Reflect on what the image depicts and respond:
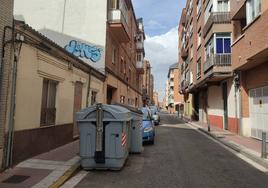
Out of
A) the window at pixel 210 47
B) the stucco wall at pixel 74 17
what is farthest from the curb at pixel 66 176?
the window at pixel 210 47

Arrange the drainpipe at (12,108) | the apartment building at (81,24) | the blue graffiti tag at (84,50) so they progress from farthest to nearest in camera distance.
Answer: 1. the apartment building at (81,24)
2. the blue graffiti tag at (84,50)
3. the drainpipe at (12,108)

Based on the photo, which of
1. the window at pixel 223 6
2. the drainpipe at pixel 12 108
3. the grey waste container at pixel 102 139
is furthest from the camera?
the window at pixel 223 6

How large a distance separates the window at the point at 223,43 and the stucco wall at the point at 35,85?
503 inches

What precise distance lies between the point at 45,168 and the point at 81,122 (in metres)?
1.54

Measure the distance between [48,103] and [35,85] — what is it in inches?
66.8

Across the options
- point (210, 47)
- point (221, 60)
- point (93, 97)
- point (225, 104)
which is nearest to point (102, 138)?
point (93, 97)

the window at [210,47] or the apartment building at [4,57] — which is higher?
the window at [210,47]

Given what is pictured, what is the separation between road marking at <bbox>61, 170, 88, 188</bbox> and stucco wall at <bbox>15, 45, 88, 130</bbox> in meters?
2.24

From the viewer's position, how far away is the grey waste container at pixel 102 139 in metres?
8.21

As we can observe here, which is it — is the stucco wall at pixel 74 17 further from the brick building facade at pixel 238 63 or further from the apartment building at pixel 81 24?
the brick building facade at pixel 238 63

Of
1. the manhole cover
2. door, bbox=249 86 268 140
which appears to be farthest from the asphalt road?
door, bbox=249 86 268 140

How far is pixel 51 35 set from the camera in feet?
68.4

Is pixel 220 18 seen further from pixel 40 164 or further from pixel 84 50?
pixel 40 164

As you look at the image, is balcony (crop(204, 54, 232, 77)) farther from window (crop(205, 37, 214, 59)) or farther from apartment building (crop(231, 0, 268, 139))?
apartment building (crop(231, 0, 268, 139))
